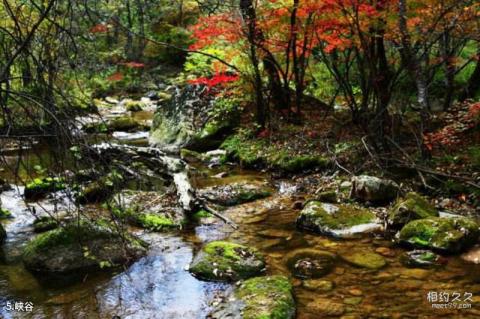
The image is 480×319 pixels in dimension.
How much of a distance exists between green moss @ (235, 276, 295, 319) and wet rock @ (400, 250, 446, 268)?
70.9 inches

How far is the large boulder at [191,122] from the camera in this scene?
14297mm

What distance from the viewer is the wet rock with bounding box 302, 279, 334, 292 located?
5.38m

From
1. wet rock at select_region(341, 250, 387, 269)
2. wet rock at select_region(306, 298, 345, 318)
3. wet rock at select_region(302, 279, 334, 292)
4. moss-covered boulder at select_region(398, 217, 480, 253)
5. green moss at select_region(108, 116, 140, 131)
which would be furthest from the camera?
green moss at select_region(108, 116, 140, 131)

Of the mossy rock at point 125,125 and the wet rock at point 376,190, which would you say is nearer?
the wet rock at point 376,190

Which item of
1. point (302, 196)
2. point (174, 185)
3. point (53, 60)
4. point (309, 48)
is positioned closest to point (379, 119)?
point (302, 196)

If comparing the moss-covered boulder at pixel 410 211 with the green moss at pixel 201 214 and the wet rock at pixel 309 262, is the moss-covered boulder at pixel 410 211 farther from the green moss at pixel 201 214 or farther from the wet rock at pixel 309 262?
the green moss at pixel 201 214

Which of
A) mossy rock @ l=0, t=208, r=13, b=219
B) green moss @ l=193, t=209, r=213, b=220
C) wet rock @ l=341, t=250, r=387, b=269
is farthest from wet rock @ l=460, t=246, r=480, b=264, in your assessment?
mossy rock @ l=0, t=208, r=13, b=219

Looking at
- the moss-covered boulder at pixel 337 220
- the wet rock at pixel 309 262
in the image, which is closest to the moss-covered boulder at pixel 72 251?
the wet rock at pixel 309 262

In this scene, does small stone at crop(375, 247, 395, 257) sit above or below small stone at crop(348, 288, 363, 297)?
below

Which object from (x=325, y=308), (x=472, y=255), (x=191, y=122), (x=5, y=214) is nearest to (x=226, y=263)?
(x=325, y=308)

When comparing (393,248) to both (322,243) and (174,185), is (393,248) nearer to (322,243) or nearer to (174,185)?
(322,243)

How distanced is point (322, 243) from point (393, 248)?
3.32 feet

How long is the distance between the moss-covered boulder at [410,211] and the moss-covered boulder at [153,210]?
351 cm

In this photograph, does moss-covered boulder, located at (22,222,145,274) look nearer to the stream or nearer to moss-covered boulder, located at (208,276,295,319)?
the stream
